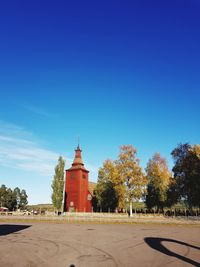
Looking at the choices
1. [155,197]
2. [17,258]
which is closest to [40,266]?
[17,258]

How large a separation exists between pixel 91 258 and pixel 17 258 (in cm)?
292

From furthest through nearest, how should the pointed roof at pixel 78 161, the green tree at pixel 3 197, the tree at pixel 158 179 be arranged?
the green tree at pixel 3 197, the pointed roof at pixel 78 161, the tree at pixel 158 179

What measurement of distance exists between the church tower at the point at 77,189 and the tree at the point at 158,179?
18.7 metres

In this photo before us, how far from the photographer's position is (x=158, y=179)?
63500mm

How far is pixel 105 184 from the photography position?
6856 centimetres

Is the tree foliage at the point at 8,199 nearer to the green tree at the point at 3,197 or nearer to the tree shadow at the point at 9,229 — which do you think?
the green tree at the point at 3,197

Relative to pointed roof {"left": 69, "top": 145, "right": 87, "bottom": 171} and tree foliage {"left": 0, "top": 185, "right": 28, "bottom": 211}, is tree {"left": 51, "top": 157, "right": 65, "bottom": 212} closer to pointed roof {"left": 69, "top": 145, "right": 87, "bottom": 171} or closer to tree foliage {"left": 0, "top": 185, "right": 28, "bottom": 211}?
pointed roof {"left": 69, "top": 145, "right": 87, "bottom": 171}

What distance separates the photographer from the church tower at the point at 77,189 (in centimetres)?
7256

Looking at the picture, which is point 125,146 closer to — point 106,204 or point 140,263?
point 106,204

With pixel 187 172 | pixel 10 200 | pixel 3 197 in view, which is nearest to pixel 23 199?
pixel 10 200

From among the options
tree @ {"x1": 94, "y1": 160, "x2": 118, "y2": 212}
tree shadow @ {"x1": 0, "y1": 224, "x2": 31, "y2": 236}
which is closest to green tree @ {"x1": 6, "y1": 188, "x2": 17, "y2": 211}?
tree @ {"x1": 94, "y1": 160, "x2": 118, "y2": 212}

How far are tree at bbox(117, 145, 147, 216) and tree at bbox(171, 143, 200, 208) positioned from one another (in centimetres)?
743

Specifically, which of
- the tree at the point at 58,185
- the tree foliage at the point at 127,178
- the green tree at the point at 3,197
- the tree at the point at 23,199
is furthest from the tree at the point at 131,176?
the tree at the point at 23,199

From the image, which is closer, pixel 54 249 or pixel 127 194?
pixel 54 249
